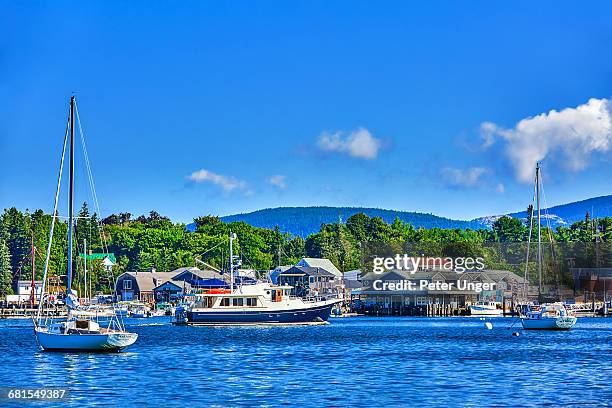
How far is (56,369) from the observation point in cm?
5409

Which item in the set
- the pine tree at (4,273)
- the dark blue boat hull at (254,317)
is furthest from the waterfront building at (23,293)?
the dark blue boat hull at (254,317)

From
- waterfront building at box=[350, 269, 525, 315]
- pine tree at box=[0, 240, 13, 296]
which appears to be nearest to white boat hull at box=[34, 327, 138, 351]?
waterfront building at box=[350, 269, 525, 315]

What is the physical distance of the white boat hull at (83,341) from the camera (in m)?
59.8

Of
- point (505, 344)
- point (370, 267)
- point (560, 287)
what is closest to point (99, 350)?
point (505, 344)

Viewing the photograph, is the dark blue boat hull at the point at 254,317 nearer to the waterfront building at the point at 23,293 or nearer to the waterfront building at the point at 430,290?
the waterfront building at the point at 430,290

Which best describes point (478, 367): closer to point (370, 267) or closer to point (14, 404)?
point (14, 404)

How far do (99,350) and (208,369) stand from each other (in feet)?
28.2

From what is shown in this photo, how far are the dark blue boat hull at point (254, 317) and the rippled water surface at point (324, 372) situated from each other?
19.1m

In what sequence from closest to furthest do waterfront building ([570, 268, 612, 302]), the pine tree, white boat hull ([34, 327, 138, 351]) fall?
white boat hull ([34, 327, 138, 351]) < waterfront building ([570, 268, 612, 302]) < the pine tree

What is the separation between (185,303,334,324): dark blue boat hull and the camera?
10581cm

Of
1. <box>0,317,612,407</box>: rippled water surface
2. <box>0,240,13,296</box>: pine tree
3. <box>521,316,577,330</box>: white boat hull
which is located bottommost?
<box>0,317,612,407</box>: rippled water surface

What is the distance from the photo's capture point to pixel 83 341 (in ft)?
196

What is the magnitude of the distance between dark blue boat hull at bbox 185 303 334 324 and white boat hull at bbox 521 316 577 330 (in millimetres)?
22435

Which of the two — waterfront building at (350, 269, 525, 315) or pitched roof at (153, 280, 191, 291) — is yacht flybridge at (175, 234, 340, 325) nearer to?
Result: waterfront building at (350, 269, 525, 315)
